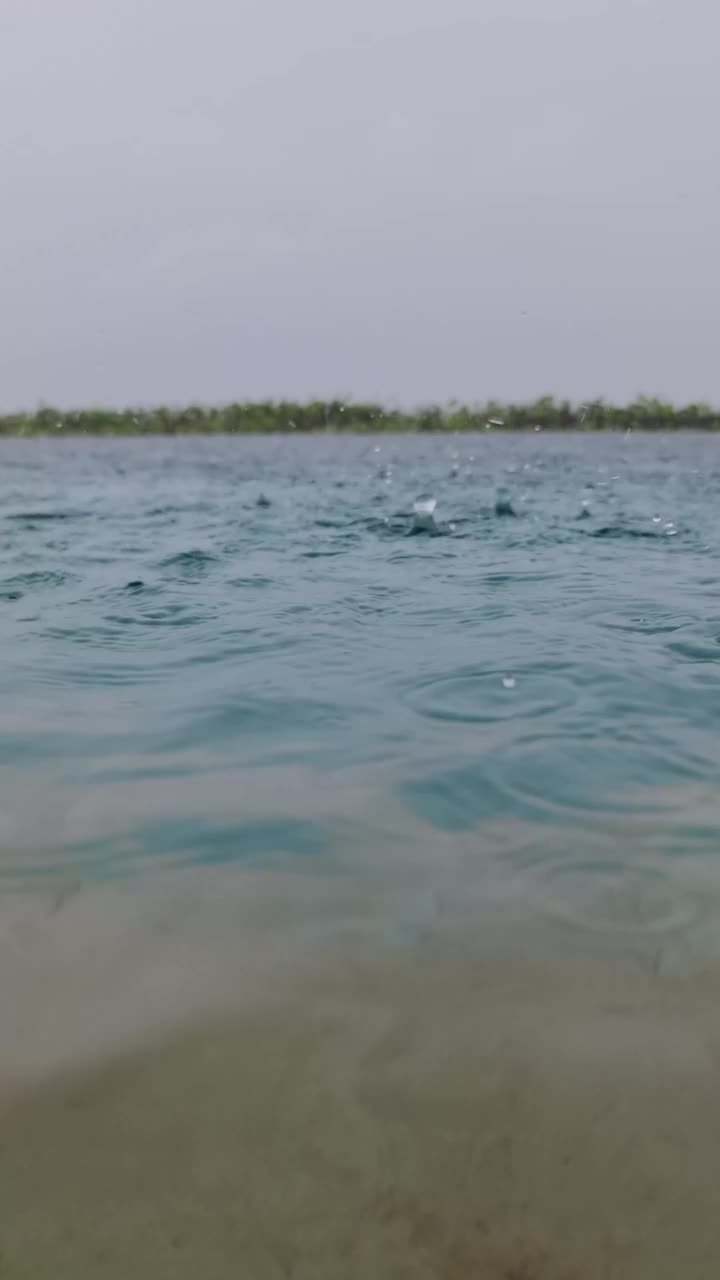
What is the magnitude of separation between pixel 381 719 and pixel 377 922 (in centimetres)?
208

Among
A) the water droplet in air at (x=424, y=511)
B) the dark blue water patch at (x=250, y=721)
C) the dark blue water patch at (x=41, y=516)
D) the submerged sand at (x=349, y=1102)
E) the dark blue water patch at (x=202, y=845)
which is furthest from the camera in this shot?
the dark blue water patch at (x=41, y=516)

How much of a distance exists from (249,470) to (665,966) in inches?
1240

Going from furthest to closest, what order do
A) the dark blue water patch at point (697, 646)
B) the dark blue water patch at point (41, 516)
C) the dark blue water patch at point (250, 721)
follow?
the dark blue water patch at point (41, 516) < the dark blue water patch at point (697, 646) < the dark blue water patch at point (250, 721)

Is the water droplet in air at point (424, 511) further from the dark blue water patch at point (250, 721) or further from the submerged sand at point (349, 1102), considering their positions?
the submerged sand at point (349, 1102)

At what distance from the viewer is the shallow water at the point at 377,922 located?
1.74 metres

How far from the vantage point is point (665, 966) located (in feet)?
8.29

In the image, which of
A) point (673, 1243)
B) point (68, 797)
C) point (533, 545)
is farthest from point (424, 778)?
point (533, 545)

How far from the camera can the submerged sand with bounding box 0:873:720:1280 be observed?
5.41ft

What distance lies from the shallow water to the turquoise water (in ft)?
0.07

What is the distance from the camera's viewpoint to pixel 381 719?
4.81 meters

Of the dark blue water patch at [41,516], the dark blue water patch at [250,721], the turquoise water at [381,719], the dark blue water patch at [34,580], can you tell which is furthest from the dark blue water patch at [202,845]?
the dark blue water patch at [41,516]

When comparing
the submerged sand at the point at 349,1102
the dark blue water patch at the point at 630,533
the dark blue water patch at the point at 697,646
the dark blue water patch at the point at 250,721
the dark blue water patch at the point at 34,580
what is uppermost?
the dark blue water patch at the point at 630,533

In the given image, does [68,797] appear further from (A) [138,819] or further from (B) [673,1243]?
(B) [673,1243]

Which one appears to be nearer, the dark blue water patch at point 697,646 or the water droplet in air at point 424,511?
the dark blue water patch at point 697,646
